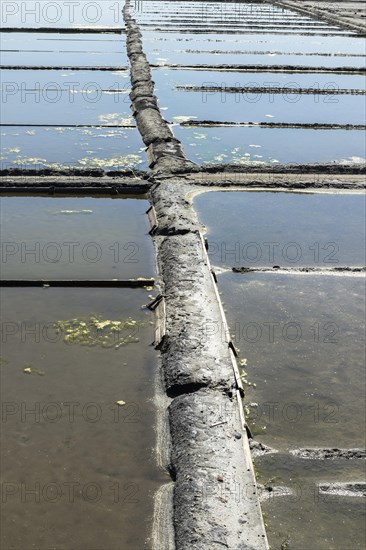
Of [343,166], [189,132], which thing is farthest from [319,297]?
[189,132]

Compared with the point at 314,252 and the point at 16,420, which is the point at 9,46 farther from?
the point at 16,420

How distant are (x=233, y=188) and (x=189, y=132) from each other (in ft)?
8.70

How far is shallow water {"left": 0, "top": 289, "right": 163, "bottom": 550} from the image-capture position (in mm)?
3590

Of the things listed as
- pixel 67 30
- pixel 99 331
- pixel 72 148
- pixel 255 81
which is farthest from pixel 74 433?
pixel 67 30

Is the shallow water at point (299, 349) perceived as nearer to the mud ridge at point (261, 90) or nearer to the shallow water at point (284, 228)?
the shallow water at point (284, 228)

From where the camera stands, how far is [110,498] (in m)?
3.75

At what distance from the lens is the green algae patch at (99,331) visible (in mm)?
5148

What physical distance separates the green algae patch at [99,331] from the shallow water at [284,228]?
1.49 meters

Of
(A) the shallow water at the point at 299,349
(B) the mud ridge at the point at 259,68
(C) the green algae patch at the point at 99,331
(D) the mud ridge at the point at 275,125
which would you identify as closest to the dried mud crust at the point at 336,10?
(B) the mud ridge at the point at 259,68

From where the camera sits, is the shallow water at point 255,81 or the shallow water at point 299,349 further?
the shallow water at point 255,81

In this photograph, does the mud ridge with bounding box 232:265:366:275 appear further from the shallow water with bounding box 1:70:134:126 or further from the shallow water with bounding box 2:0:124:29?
the shallow water with bounding box 2:0:124:29

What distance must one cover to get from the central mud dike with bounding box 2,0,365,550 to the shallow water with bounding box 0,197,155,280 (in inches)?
8.7

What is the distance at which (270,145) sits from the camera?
33.8 feet

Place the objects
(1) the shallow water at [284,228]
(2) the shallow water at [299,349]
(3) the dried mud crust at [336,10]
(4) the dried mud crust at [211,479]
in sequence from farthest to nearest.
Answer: (3) the dried mud crust at [336,10]
(1) the shallow water at [284,228]
(2) the shallow water at [299,349]
(4) the dried mud crust at [211,479]
